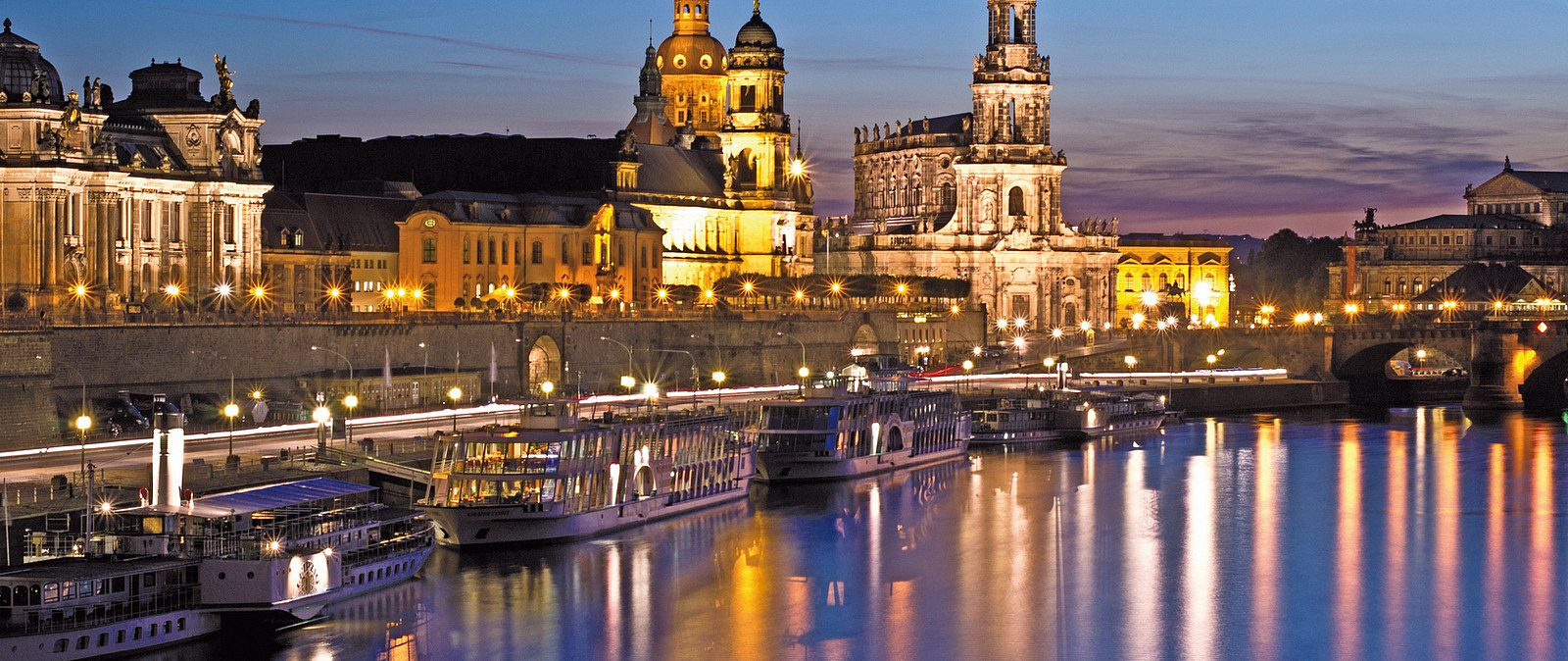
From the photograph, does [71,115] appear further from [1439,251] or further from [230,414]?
[1439,251]

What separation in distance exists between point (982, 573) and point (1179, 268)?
13635cm

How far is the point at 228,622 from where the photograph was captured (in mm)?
52000

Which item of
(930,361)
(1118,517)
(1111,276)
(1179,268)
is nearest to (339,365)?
(1118,517)

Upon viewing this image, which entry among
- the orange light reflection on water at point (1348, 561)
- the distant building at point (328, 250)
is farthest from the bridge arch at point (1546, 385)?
the distant building at point (328, 250)

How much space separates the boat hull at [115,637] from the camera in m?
46.8

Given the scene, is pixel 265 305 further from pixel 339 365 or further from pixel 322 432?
pixel 322 432

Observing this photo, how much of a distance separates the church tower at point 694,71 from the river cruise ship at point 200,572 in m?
110

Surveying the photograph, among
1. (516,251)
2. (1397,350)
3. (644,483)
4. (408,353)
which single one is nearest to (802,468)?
(644,483)

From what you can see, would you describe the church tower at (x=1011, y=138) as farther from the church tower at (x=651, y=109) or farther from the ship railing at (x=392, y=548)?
the ship railing at (x=392, y=548)

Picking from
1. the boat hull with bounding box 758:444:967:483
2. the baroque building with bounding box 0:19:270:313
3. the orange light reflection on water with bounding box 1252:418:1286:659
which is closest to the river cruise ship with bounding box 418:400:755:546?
the boat hull with bounding box 758:444:967:483

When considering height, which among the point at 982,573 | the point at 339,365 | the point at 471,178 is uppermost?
the point at 471,178

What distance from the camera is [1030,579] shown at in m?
63.3

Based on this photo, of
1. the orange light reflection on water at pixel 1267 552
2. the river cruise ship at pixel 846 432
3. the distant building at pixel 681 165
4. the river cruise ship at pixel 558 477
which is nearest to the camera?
the orange light reflection on water at pixel 1267 552

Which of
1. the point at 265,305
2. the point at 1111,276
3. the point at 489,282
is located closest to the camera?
the point at 265,305
